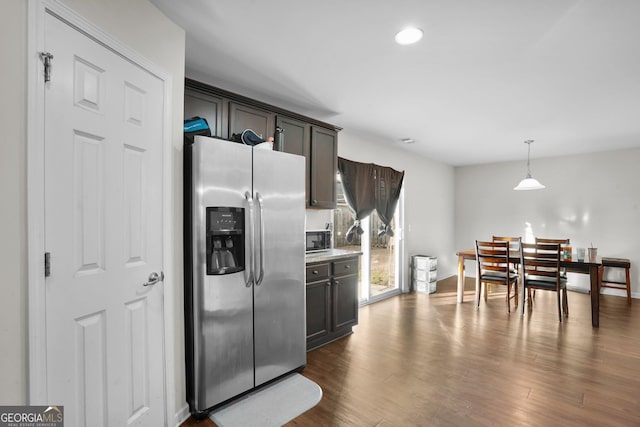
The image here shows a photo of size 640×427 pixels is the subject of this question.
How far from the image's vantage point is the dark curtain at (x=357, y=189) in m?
4.32

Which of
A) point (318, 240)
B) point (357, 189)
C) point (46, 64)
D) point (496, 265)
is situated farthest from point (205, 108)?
point (496, 265)

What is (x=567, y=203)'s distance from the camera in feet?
19.1

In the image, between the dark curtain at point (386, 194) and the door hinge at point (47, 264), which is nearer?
the door hinge at point (47, 264)

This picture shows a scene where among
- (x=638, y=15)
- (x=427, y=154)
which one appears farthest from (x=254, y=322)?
(x=427, y=154)

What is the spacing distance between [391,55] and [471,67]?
69 cm

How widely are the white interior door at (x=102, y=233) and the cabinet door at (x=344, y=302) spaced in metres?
1.84

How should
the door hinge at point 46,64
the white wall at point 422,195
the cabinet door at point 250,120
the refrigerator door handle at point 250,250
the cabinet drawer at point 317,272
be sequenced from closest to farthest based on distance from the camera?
the door hinge at point 46,64 < the refrigerator door handle at point 250,250 < the cabinet door at point 250,120 < the cabinet drawer at point 317,272 < the white wall at point 422,195

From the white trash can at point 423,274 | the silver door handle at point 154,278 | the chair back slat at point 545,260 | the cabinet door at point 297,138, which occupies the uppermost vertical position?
the cabinet door at point 297,138

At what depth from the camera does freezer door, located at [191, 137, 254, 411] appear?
205 centimetres

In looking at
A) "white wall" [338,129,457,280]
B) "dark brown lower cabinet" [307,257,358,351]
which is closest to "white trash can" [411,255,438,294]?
"white wall" [338,129,457,280]

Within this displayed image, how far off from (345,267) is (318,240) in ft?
1.69

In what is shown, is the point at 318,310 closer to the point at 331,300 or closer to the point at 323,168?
the point at 331,300

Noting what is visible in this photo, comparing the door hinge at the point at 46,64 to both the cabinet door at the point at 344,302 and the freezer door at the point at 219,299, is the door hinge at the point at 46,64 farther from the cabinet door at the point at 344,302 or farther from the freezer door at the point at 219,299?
the cabinet door at the point at 344,302

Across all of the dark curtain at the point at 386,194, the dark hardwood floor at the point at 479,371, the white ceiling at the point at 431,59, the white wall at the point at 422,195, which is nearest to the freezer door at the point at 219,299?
the dark hardwood floor at the point at 479,371
